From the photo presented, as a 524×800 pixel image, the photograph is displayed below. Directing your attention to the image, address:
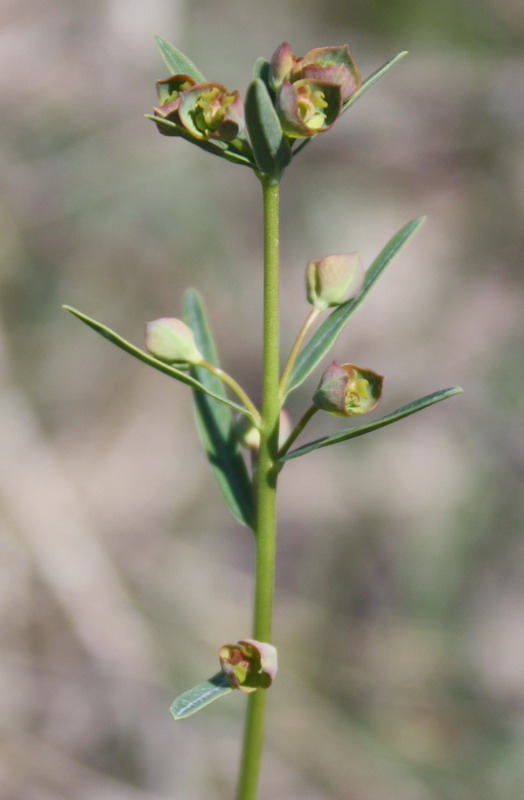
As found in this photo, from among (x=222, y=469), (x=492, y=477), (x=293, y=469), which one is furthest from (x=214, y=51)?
(x=222, y=469)

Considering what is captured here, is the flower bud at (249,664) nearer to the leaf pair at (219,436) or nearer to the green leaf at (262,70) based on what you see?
the leaf pair at (219,436)

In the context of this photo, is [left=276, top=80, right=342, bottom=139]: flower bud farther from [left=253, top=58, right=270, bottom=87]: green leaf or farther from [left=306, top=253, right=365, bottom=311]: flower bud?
[left=306, top=253, right=365, bottom=311]: flower bud

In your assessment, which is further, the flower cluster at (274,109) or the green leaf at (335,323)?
the green leaf at (335,323)

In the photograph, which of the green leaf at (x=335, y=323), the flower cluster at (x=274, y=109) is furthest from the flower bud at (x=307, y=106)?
the green leaf at (x=335, y=323)

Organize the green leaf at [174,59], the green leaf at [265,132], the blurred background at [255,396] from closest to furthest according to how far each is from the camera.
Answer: the green leaf at [265,132], the green leaf at [174,59], the blurred background at [255,396]

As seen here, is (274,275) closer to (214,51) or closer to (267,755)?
(267,755)

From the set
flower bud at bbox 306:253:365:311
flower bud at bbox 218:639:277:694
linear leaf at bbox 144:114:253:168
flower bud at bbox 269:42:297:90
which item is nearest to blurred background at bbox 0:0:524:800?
flower bud at bbox 218:639:277:694

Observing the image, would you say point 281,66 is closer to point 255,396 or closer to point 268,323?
point 268,323

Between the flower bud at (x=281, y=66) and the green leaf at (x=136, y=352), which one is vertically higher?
the flower bud at (x=281, y=66)
